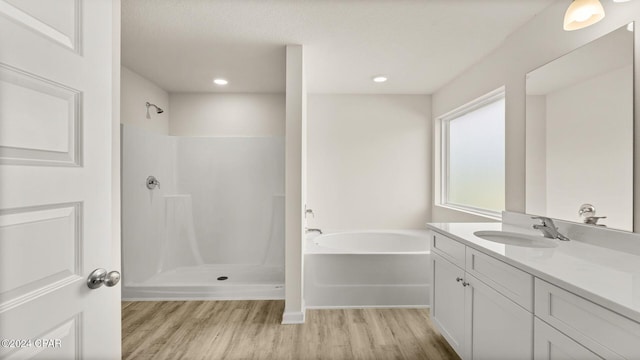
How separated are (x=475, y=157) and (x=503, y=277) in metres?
2.06

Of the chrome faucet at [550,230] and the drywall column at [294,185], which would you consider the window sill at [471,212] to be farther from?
the drywall column at [294,185]

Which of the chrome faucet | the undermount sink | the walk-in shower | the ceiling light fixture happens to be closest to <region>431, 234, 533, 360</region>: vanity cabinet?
the undermount sink

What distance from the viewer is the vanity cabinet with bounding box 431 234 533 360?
1.18 metres

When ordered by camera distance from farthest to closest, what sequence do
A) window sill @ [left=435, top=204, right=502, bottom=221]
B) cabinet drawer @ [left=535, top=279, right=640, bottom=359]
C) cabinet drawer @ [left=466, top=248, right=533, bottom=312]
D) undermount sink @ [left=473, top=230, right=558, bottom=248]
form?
window sill @ [left=435, top=204, right=502, bottom=221]
undermount sink @ [left=473, top=230, right=558, bottom=248]
cabinet drawer @ [left=466, top=248, right=533, bottom=312]
cabinet drawer @ [left=535, top=279, right=640, bottom=359]

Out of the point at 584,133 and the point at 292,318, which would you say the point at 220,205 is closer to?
the point at 292,318

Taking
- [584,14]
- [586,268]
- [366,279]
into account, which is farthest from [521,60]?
[366,279]

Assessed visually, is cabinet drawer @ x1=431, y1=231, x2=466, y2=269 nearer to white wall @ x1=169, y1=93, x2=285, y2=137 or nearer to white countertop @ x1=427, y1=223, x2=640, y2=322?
white countertop @ x1=427, y1=223, x2=640, y2=322

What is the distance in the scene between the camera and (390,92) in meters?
3.55

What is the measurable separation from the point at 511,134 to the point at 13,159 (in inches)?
99.5

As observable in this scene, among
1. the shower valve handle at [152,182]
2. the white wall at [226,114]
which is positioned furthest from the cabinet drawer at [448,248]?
the shower valve handle at [152,182]

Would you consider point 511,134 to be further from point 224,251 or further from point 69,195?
point 224,251

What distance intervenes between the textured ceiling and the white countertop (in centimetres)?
142

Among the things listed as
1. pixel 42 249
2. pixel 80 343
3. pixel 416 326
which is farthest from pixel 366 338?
pixel 42 249

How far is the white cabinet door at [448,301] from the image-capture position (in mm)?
1626
